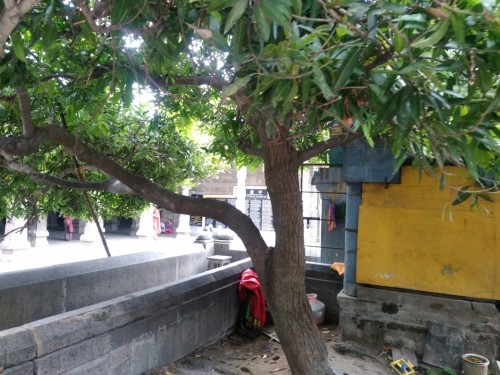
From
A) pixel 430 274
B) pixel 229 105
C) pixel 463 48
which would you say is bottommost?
pixel 430 274

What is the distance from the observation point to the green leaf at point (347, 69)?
5.47 feet

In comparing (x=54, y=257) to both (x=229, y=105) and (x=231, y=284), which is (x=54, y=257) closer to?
(x=231, y=284)

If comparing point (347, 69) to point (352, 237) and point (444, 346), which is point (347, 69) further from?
point (444, 346)

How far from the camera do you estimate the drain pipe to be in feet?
16.7

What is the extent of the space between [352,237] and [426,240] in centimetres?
87

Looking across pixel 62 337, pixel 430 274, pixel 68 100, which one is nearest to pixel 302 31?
pixel 68 100

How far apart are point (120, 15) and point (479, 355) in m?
4.69

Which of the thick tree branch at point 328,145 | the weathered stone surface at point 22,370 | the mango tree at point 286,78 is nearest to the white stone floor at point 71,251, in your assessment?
the mango tree at point 286,78

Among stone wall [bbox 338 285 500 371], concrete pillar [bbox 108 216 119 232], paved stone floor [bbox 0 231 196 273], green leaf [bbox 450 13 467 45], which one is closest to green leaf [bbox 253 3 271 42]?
green leaf [bbox 450 13 467 45]

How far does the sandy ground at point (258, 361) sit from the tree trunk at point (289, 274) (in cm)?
105

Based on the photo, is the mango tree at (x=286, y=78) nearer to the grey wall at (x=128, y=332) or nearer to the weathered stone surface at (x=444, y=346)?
the grey wall at (x=128, y=332)

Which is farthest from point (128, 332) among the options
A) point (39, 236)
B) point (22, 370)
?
point (39, 236)

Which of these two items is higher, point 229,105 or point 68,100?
point 229,105

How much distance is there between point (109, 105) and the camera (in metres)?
5.40
